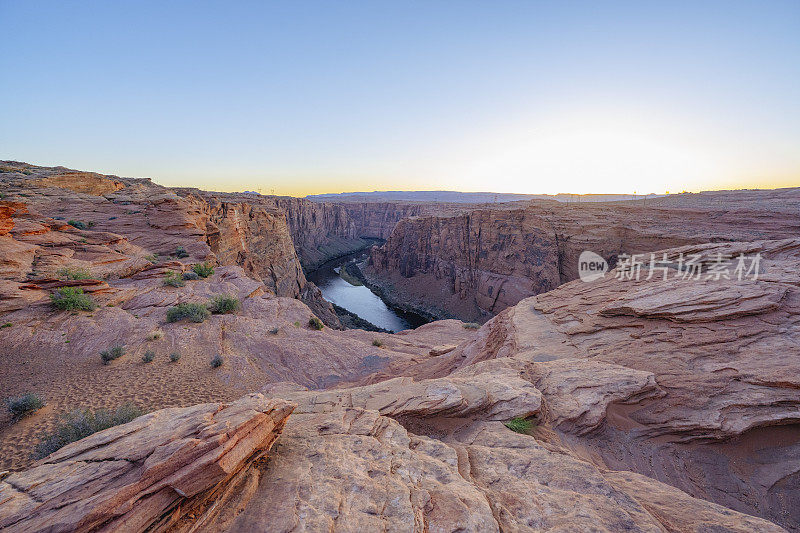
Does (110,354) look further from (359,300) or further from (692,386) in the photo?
(359,300)

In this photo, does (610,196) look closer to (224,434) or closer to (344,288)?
(344,288)

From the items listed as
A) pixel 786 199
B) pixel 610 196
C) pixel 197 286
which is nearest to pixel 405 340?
pixel 197 286

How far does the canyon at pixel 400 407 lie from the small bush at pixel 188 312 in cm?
47

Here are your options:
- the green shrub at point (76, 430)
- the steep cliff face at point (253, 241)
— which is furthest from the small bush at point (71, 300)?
the steep cliff face at point (253, 241)

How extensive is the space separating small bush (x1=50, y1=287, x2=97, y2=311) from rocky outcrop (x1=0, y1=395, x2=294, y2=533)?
1185 cm

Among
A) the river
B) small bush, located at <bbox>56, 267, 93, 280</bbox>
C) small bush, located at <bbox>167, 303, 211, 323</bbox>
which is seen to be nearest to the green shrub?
small bush, located at <bbox>167, 303, 211, 323</bbox>

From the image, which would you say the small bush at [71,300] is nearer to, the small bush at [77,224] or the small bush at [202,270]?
the small bush at [202,270]

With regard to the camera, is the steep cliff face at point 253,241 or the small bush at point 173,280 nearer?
the small bush at point 173,280

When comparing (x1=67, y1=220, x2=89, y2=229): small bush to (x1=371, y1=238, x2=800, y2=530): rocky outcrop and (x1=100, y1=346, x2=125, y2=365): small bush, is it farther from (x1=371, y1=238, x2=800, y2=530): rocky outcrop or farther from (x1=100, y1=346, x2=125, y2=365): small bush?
(x1=371, y1=238, x2=800, y2=530): rocky outcrop

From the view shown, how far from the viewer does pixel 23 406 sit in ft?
24.5

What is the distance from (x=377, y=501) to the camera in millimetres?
3926

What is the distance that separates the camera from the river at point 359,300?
46531 mm

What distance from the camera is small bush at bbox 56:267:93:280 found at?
46.6ft

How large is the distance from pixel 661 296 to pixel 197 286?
23057mm
